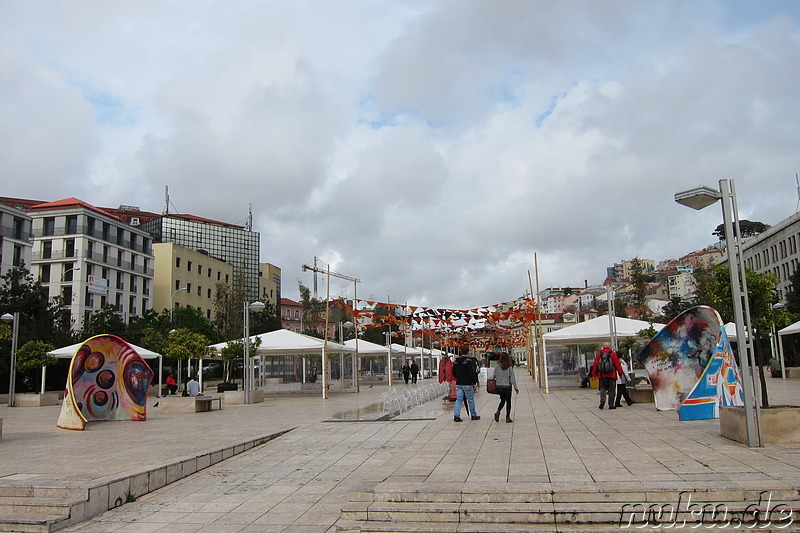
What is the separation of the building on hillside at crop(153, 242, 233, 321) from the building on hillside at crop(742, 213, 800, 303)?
5472cm

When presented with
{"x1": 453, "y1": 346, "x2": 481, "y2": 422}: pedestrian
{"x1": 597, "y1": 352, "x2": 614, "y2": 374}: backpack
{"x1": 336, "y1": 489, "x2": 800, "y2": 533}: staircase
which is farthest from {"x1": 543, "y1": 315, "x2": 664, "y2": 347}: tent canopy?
{"x1": 336, "y1": 489, "x2": 800, "y2": 533}: staircase

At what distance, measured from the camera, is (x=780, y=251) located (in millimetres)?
58406

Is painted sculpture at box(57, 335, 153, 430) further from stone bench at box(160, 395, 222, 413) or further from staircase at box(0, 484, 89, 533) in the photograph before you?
staircase at box(0, 484, 89, 533)

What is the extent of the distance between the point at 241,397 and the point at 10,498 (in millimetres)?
16015

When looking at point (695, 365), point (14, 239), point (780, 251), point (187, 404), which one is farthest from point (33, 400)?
point (780, 251)

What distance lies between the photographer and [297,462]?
32.1 ft

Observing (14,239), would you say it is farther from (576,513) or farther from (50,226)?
(576,513)

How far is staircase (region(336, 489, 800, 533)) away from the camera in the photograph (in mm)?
5621

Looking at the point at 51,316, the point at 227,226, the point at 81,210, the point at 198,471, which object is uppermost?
the point at 227,226

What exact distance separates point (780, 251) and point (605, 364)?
5341 cm

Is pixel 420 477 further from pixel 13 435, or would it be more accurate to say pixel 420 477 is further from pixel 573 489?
pixel 13 435

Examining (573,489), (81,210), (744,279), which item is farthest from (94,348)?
(81,210)

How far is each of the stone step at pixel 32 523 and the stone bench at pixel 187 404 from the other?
12753mm

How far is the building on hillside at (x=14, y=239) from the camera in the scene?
4991 cm
